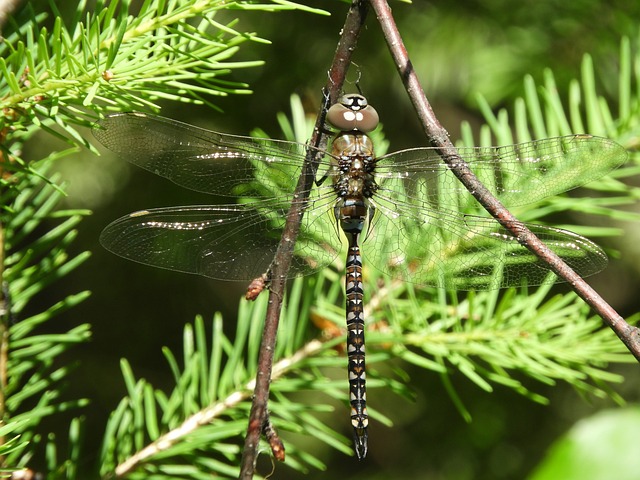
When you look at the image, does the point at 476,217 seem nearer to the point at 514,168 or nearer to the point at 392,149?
the point at 514,168

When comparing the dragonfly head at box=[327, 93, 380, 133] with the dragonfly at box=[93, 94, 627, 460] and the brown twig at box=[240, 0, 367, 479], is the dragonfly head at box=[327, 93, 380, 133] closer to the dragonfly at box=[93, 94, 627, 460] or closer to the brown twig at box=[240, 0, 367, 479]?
the dragonfly at box=[93, 94, 627, 460]

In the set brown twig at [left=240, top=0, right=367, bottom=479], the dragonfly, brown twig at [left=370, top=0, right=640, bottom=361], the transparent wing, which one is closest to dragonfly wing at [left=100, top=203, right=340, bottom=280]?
the dragonfly

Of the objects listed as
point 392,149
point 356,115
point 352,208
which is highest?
point 392,149

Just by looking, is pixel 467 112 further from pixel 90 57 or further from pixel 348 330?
pixel 90 57

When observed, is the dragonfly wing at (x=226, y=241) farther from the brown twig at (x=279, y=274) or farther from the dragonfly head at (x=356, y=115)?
the brown twig at (x=279, y=274)

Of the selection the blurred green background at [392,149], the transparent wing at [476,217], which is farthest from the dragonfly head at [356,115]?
the blurred green background at [392,149]

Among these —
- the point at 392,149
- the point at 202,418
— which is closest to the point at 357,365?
the point at 202,418

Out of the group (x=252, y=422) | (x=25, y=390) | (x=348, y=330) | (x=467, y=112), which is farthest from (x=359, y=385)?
(x=467, y=112)
